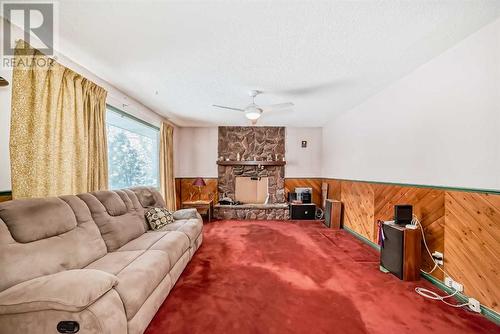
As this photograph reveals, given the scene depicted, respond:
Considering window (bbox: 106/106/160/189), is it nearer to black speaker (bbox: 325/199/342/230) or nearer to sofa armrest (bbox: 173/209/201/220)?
sofa armrest (bbox: 173/209/201/220)

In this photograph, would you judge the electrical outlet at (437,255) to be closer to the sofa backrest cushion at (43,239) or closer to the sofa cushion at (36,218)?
the sofa backrest cushion at (43,239)

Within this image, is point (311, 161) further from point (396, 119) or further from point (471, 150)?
point (471, 150)

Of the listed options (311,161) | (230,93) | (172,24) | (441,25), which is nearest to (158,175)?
(230,93)

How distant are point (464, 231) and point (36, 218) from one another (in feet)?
12.5

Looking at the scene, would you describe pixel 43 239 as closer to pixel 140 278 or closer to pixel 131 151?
pixel 140 278

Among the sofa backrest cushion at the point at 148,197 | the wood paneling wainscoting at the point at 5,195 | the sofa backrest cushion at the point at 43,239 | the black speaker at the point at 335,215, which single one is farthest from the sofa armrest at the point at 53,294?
the black speaker at the point at 335,215

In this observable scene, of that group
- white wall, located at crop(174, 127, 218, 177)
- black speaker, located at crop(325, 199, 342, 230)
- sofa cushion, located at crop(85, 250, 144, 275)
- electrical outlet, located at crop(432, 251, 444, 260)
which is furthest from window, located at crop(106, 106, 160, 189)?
electrical outlet, located at crop(432, 251, 444, 260)

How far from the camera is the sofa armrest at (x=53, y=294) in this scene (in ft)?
3.72

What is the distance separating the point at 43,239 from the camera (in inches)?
62.6

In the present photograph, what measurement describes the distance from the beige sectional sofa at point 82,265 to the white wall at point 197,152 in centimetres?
349

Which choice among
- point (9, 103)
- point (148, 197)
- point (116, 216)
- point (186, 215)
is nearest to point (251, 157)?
point (186, 215)

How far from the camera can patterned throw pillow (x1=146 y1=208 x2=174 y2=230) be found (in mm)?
2947

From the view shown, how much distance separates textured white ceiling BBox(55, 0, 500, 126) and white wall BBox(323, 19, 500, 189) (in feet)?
0.60

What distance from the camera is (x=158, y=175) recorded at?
16.4 ft
